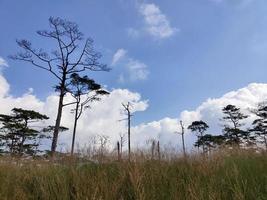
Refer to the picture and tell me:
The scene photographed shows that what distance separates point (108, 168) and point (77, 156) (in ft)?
4.64

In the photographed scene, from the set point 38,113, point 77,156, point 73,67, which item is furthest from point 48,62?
point 77,156

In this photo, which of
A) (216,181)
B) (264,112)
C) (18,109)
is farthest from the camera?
(264,112)

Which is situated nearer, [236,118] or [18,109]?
[18,109]

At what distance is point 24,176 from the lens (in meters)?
5.27

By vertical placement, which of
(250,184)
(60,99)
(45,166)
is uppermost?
(60,99)

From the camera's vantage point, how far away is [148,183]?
159 inches

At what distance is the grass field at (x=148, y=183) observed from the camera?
3434mm

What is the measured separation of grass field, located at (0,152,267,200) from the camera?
3434 millimetres

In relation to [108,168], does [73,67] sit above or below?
above

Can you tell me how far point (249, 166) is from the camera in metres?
4.90

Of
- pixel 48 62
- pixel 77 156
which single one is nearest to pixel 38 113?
pixel 48 62

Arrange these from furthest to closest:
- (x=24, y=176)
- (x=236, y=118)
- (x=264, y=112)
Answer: (x=236, y=118) → (x=264, y=112) → (x=24, y=176)

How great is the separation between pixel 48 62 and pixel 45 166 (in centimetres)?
1495

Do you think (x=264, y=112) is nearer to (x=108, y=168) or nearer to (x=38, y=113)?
(x=38, y=113)
